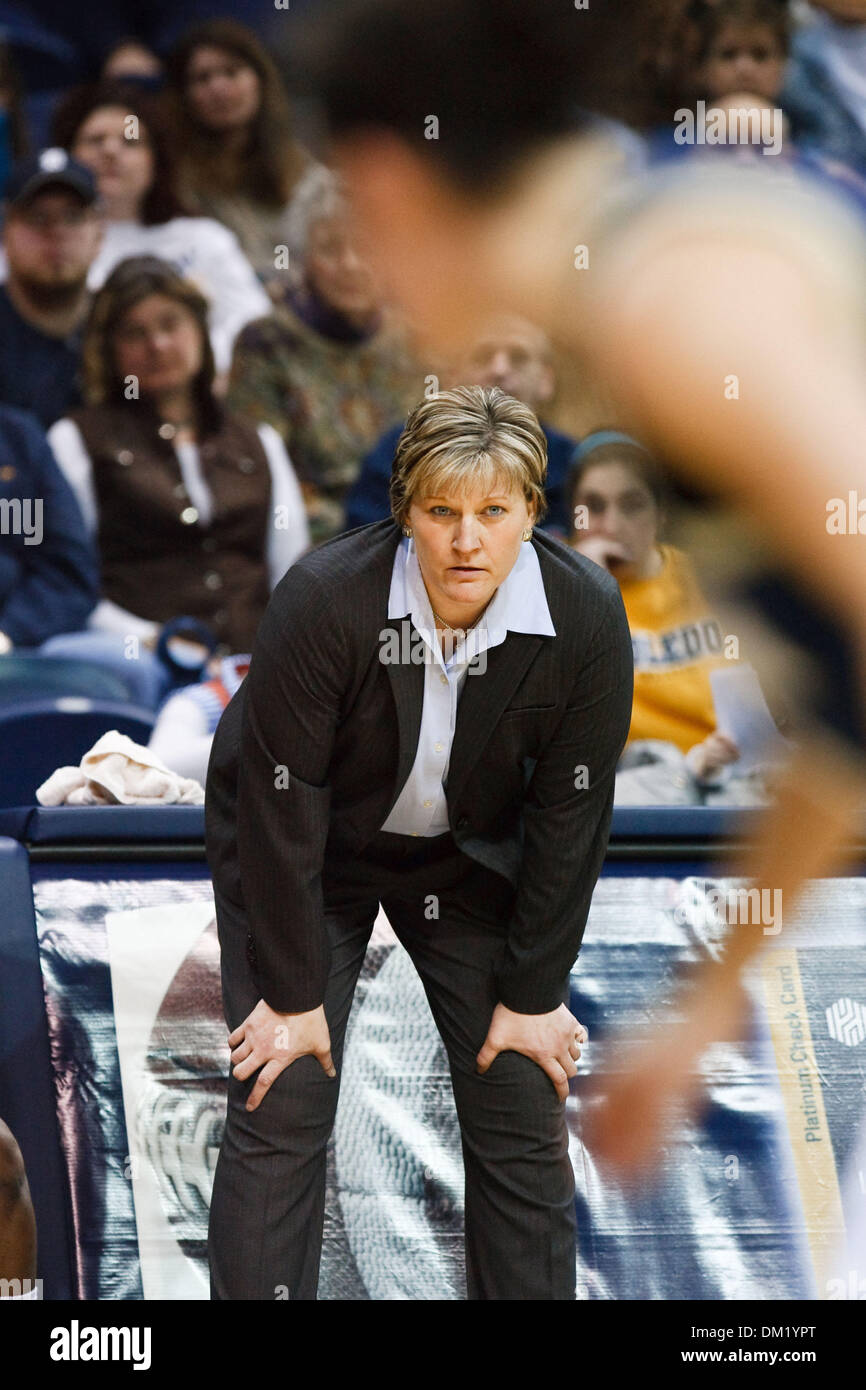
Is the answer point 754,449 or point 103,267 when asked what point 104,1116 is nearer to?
point 754,449

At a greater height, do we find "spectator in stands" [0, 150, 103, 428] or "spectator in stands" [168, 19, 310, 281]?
"spectator in stands" [168, 19, 310, 281]

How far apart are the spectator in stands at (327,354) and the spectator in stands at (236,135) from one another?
77mm

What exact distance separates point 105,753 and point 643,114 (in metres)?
2.43

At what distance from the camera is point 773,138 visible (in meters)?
3.36

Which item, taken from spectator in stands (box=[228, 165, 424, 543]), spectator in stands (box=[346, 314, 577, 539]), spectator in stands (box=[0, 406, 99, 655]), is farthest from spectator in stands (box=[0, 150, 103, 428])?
spectator in stands (box=[346, 314, 577, 539])

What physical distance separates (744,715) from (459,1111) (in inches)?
56.6

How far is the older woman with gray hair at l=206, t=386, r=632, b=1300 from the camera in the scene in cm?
134

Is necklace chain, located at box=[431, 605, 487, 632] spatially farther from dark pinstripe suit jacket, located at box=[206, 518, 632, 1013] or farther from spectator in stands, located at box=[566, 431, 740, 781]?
spectator in stands, located at box=[566, 431, 740, 781]

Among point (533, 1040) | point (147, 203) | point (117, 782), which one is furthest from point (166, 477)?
point (533, 1040)

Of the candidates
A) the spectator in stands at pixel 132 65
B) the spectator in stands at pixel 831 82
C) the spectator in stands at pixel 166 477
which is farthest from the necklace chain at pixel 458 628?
the spectator in stands at pixel 132 65

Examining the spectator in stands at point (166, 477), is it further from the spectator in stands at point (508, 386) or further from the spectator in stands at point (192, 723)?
the spectator in stands at point (192, 723)

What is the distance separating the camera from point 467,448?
1291mm

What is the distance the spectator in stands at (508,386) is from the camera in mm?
3189
